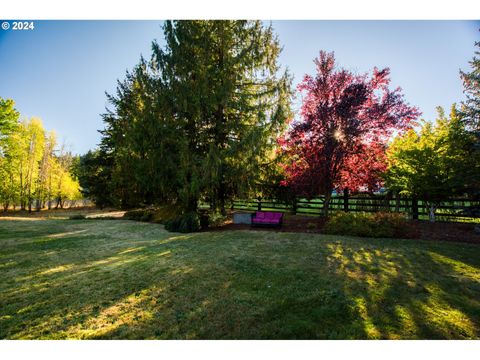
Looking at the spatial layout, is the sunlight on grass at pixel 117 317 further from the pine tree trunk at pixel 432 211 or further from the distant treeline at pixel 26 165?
the distant treeline at pixel 26 165

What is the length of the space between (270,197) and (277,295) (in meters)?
9.68

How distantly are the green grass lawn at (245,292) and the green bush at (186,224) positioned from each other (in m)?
3.16

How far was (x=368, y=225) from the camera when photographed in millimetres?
7984

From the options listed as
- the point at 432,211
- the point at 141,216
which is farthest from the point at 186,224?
the point at 432,211

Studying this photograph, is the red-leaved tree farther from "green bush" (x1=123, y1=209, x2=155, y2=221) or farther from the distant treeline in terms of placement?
the distant treeline

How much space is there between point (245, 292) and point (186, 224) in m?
6.69

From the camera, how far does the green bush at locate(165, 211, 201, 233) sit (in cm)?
989

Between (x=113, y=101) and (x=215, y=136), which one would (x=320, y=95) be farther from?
(x=113, y=101)

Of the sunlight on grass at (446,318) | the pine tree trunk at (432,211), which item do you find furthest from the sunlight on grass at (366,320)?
the pine tree trunk at (432,211)

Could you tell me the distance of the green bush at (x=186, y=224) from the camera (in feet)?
32.4

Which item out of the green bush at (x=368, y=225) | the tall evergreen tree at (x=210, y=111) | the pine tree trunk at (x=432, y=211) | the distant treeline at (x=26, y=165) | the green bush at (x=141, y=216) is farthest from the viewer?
the distant treeline at (x=26, y=165)

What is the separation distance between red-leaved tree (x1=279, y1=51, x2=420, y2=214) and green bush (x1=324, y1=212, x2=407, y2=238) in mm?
1770

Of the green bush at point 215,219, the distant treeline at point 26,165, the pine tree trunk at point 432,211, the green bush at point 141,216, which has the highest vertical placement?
the distant treeline at point 26,165
